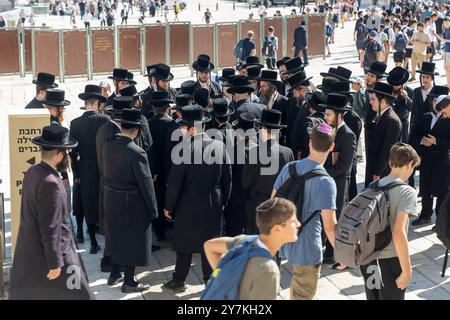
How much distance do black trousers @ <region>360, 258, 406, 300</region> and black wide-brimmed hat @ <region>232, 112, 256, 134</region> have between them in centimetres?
340

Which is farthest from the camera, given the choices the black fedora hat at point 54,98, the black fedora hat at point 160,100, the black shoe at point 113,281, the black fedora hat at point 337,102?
the black fedora hat at point 160,100

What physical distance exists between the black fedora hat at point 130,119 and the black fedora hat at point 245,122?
5.40 ft

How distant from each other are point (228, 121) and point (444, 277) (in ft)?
11.0

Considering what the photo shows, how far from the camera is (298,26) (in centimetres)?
2969

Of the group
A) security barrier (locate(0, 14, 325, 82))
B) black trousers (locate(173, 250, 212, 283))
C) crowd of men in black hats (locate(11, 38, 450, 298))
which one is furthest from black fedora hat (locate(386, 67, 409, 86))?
security barrier (locate(0, 14, 325, 82))

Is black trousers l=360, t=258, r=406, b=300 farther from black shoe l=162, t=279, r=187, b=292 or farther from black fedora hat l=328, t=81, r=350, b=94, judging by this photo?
black fedora hat l=328, t=81, r=350, b=94

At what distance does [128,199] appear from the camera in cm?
888

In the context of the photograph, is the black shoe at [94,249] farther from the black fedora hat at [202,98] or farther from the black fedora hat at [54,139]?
the black fedora hat at [54,139]

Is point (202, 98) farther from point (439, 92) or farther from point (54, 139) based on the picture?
point (54, 139)

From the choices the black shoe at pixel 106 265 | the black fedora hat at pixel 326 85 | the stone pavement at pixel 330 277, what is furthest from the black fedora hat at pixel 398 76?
the black shoe at pixel 106 265

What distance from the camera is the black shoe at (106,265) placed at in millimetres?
9742

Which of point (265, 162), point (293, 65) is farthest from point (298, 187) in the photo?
point (293, 65)

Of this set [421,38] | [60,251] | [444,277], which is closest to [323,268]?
[444,277]

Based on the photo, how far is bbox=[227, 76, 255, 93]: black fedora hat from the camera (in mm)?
11453
